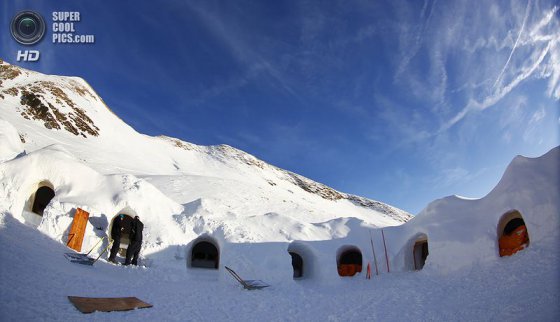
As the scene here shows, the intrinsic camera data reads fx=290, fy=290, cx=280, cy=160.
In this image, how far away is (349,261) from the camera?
18.0 metres

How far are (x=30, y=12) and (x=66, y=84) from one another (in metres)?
44.4

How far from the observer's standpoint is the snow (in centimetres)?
655

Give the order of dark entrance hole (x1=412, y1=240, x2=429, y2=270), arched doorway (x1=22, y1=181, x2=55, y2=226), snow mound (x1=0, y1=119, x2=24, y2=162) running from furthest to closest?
dark entrance hole (x1=412, y1=240, x2=429, y2=270) → snow mound (x1=0, y1=119, x2=24, y2=162) → arched doorway (x1=22, y1=181, x2=55, y2=226)

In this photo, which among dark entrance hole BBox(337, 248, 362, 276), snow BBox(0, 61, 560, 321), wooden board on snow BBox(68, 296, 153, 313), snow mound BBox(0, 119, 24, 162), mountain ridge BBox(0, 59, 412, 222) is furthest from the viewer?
mountain ridge BBox(0, 59, 412, 222)

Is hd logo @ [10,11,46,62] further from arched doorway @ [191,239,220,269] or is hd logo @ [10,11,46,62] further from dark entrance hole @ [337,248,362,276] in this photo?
dark entrance hole @ [337,248,362,276]

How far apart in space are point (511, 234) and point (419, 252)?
5.21 m

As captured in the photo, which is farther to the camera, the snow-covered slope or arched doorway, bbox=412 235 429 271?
arched doorway, bbox=412 235 429 271

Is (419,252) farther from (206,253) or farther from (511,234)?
(206,253)

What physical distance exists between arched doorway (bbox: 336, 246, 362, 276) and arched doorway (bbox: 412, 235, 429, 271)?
285cm

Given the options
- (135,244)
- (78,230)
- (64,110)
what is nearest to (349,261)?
(135,244)

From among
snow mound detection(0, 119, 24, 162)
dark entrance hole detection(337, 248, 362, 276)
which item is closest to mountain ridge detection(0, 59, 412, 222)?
snow mound detection(0, 119, 24, 162)

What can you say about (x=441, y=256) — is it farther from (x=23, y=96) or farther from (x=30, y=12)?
(x=23, y=96)

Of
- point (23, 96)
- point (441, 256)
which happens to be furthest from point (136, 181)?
point (23, 96)

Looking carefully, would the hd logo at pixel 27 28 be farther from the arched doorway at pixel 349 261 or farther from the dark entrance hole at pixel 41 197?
the arched doorway at pixel 349 261
